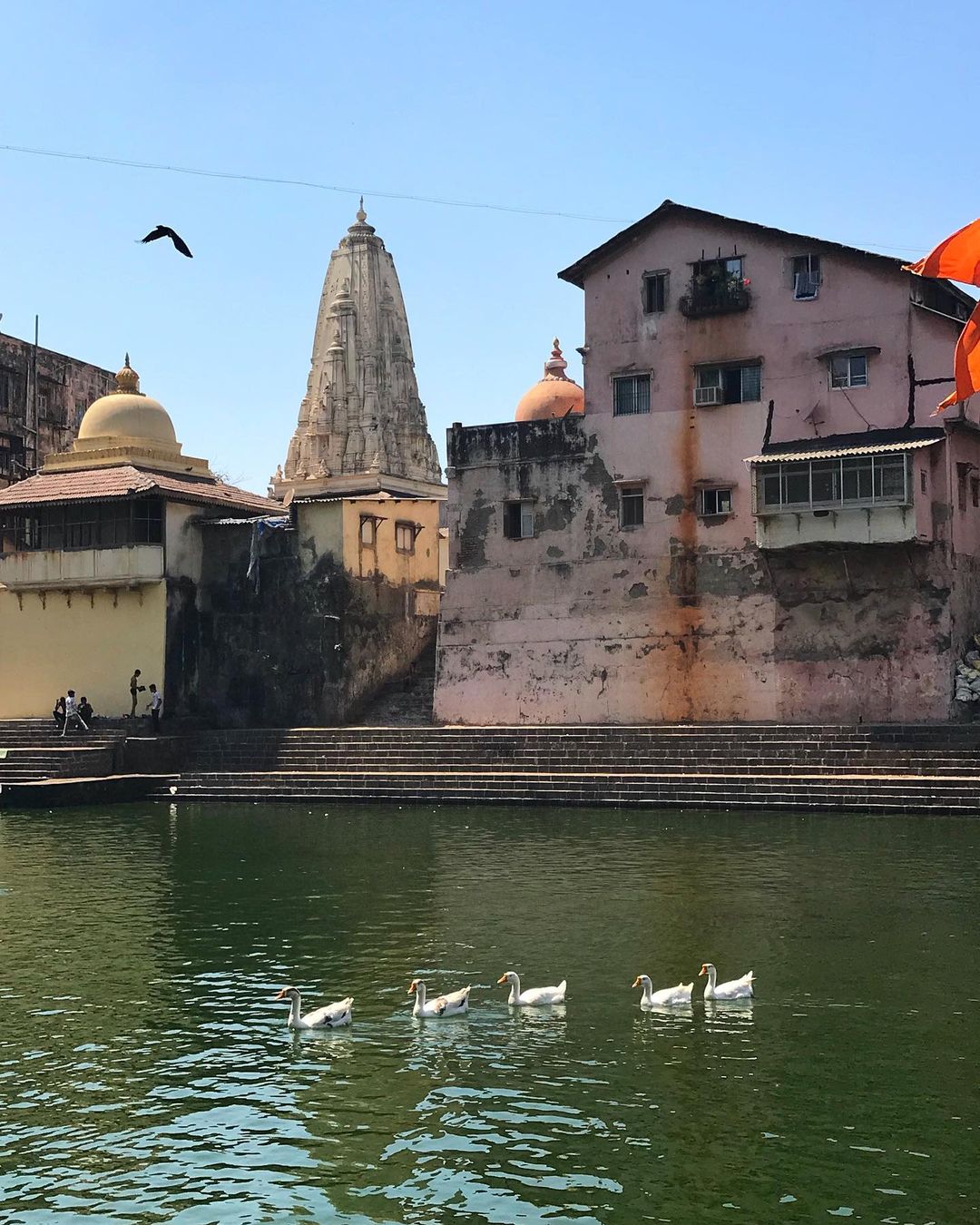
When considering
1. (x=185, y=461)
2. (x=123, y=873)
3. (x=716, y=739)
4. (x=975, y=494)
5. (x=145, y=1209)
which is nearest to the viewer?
(x=145, y=1209)

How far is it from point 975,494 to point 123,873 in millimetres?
18593

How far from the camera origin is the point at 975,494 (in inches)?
1212

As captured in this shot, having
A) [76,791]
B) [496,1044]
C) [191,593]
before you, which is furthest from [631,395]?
[496,1044]

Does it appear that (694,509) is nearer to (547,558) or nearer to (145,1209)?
(547,558)

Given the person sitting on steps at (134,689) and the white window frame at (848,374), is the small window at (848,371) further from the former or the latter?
the person sitting on steps at (134,689)

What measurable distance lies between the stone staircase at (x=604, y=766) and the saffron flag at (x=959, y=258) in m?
10.4

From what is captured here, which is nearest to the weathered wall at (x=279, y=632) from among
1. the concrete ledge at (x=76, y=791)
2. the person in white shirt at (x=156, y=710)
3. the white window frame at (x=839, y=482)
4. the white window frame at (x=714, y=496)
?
the person in white shirt at (x=156, y=710)

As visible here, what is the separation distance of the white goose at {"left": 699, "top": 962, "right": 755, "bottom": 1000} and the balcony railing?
21.2 meters

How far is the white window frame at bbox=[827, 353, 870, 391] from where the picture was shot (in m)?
30.2

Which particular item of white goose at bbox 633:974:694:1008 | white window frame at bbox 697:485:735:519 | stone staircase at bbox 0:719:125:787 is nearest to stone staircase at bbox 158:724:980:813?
stone staircase at bbox 0:719:125:787

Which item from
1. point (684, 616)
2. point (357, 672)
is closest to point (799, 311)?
point (684, 616)

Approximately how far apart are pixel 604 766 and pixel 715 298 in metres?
10.0

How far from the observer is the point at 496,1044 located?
11.4m

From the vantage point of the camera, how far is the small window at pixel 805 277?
30.8 metres
